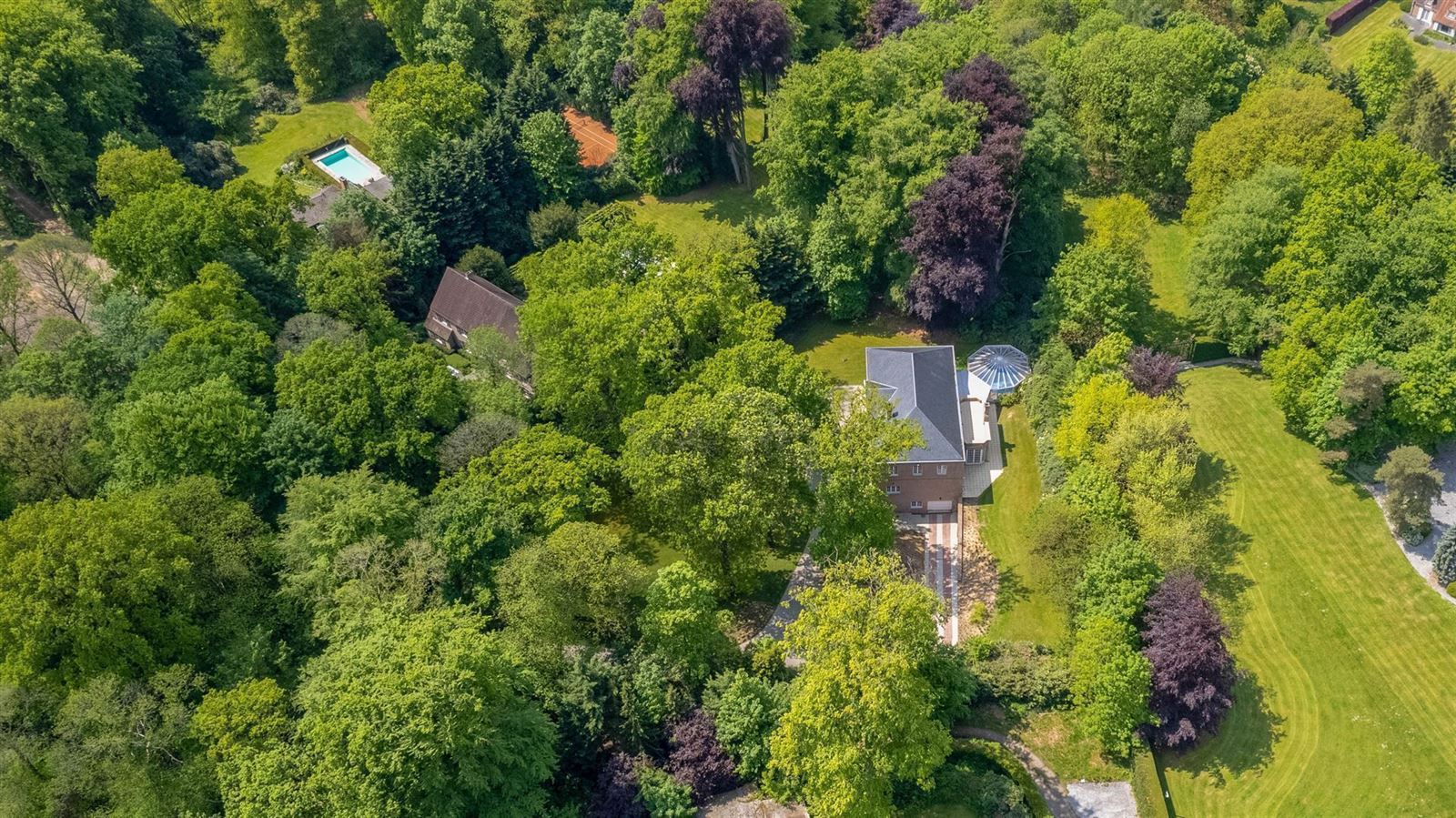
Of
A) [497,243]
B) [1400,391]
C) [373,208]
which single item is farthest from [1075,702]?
[373,208]

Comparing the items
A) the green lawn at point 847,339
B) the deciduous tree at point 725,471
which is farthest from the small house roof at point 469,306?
the deciduous tree at point 725,471

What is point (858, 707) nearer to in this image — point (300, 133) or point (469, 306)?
point (469, 306)

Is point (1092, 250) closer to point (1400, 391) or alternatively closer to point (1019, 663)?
point (1400, 391)

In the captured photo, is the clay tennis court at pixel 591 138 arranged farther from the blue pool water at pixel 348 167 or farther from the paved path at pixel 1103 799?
the paved path at pixel 1103 799

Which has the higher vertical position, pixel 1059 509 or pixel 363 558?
pixel 363 558

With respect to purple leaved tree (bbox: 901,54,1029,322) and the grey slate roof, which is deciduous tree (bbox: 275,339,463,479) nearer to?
the grey slate roof

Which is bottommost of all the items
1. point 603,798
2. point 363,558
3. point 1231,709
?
point 1231,709

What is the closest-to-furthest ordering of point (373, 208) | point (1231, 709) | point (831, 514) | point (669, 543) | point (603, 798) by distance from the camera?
point (603, 798), point (1231, 709), point (831, 514), point (669, 543), point (373, 208)
